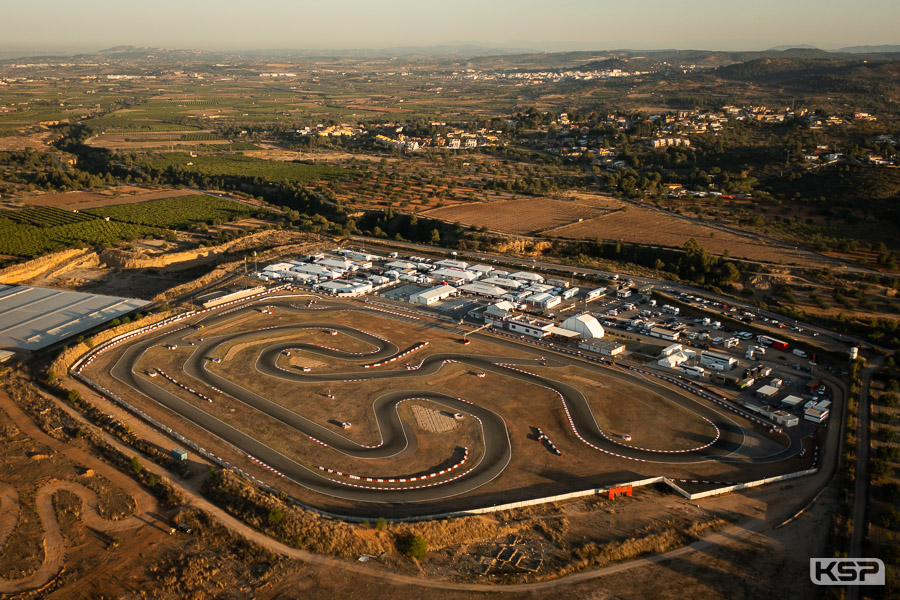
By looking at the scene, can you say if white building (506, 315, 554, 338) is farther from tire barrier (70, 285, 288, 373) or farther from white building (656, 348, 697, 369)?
tire barrier (70, 285, 288, 373)

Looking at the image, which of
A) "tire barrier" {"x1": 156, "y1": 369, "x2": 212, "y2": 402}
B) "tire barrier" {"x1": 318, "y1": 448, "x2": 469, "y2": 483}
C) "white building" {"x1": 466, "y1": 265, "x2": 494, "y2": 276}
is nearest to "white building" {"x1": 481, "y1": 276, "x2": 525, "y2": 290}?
"white building" {"x1": 466, "y1": 265, "x2": 494, "y2": 276}

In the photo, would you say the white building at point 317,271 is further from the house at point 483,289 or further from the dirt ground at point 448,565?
the dirt ground at point 448,565

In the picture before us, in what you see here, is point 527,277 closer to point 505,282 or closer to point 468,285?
point 505,282


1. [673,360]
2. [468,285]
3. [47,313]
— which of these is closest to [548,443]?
[673,360]

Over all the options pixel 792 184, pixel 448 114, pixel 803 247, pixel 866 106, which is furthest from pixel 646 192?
pixel 448 114

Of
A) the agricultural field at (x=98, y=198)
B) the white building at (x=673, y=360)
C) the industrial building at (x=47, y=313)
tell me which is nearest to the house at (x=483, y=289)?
the white building at (x=673, y=360)

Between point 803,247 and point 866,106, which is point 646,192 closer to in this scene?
point 803,247
